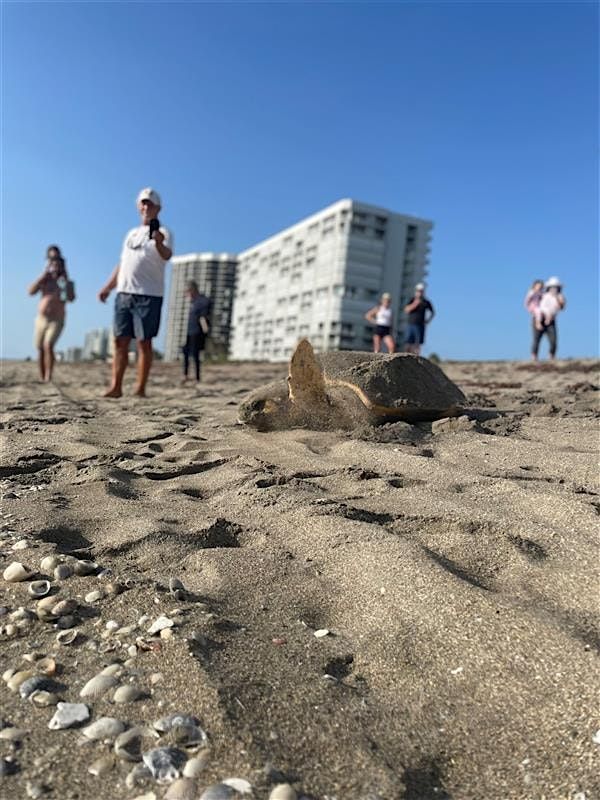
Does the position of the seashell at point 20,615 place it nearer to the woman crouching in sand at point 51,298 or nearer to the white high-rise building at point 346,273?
the woman crouching in sand at point 51,298

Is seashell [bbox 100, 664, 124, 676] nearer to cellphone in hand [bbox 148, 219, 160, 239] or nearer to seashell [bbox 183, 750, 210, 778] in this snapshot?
seashell [bbox 183, 750, 210, 778]

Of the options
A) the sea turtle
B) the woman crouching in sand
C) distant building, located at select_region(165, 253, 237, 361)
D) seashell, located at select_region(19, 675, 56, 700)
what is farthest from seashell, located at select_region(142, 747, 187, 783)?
distant building, located at select_region(165, 253, 237, 361)

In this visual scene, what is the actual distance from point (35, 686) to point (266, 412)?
243cm

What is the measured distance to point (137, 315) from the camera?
5332 millimetres

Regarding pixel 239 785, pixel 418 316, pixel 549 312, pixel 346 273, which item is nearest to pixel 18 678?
pixel 239 785

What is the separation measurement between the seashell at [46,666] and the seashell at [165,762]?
12.4 inches

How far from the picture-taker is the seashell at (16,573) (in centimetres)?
152

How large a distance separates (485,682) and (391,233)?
4388 cm

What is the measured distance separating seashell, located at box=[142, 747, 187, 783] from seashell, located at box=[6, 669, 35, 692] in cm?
33

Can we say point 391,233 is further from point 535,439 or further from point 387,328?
point 535,439

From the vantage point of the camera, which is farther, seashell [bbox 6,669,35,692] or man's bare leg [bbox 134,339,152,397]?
man's bare leg [bbox 134,339,152,397]

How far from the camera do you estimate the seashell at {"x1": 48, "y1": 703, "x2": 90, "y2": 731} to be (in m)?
1.04

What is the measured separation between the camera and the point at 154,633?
1.31m

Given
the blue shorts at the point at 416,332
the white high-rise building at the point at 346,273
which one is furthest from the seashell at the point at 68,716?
the white high-rise building at the point at 346,273
